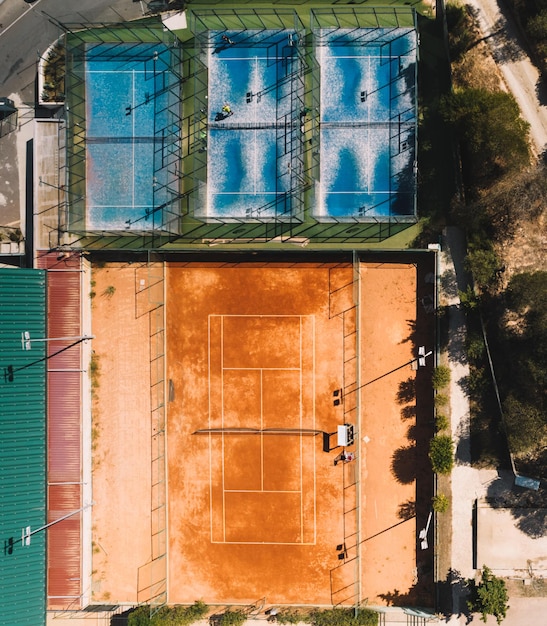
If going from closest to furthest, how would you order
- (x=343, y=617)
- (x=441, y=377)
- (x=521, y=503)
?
(x=441, y=377) < (x=521, y=503) < (x=343, y=617)

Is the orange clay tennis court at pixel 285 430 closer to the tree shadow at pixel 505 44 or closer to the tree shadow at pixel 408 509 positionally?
the tree shadow at pixel 408 509

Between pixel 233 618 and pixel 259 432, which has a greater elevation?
pixel 259 432

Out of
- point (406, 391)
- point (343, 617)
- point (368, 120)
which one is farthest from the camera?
point (406, 391)

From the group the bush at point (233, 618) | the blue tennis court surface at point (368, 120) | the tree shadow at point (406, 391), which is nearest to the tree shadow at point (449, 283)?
the blue tennis court surface at point (368, 120)

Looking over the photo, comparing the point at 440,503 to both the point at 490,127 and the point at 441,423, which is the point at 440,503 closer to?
the point at 441,423

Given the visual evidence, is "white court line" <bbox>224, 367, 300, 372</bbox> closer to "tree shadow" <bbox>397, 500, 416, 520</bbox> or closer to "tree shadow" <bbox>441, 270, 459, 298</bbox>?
"tree shadow" <bbox>441, 270, 459, 298</bbox>

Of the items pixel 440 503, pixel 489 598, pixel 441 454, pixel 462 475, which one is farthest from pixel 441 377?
pixel 489 598
